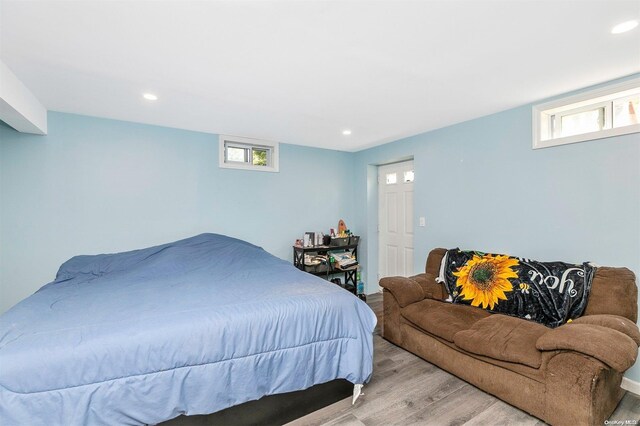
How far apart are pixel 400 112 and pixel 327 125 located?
862 millimetres

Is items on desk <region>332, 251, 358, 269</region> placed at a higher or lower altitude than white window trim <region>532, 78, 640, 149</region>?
lower

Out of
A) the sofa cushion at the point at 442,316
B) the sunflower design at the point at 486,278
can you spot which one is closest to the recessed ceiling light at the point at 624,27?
the sunflower design at the point at 486,278

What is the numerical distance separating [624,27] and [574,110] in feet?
3.52

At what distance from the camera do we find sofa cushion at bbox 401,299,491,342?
7.57ft

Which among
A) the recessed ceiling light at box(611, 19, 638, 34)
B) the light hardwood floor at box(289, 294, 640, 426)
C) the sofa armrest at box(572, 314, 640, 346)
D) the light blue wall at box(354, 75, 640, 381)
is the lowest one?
the light hardwood floor at box(289, 294, 640, 426)

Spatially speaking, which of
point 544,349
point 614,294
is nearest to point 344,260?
point 544,349

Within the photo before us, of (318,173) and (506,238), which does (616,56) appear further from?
(318,173)

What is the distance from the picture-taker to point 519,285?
239 cm

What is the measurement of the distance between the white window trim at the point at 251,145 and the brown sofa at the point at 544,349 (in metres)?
2.44

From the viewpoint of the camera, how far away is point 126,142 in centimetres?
312

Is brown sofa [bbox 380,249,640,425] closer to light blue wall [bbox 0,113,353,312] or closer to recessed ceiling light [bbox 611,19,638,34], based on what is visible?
recessed ceiling light [bbox 611,19,638,34]

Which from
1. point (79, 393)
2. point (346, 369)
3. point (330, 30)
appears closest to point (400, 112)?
point (330, 30)

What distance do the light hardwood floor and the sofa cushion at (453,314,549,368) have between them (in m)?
0.32

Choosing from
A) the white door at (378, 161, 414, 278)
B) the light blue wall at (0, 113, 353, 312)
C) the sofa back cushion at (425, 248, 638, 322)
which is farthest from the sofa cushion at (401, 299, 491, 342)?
the light blue wall at (0, 113, 353, 312)
